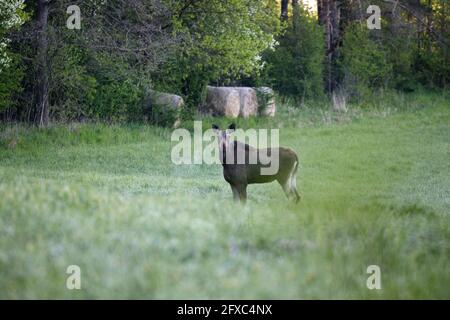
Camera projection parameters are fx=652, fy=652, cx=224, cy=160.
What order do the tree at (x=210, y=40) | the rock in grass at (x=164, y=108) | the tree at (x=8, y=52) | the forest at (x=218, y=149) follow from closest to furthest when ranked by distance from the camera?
1. the forest at (x=218, y=149)
2. the tree at (x=8, y=52)
3. the rock in grass at (x=164, y=108)
4. the tree at (x=210, y=40)

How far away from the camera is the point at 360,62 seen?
101ft

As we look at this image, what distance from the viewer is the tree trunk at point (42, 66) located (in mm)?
19875

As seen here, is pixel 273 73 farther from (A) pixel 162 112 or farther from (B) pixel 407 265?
(B) pixel 407 265

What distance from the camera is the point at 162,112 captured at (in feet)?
75.2

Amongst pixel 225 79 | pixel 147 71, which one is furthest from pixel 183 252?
pixel 225 79

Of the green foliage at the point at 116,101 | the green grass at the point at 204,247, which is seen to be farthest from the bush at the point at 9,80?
the green grass at the point at 204,247

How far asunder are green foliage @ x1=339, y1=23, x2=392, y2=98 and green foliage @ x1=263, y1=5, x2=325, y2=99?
4.81 ft

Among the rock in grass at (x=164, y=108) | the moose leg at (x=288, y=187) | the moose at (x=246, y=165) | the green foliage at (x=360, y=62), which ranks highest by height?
the green foliage at (x=360, y=62)

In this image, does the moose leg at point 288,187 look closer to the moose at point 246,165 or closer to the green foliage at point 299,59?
the moose at point 246,165

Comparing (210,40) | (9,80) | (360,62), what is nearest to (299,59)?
(360,62)

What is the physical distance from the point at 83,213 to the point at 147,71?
1577cm

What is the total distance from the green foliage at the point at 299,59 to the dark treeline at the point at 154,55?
0.15 ft

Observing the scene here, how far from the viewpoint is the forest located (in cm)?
582

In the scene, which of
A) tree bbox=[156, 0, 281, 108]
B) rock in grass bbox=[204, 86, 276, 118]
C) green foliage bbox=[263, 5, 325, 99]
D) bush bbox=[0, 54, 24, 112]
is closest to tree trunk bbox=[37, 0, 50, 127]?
bush bbox=[0, 54, 24, 112]
